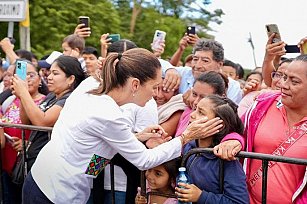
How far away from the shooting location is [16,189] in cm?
520

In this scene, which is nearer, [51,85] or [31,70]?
[51,85]

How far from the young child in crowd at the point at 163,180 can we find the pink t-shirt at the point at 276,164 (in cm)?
53

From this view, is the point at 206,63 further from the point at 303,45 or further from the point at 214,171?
the point at 214,171

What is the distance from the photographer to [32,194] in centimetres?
346

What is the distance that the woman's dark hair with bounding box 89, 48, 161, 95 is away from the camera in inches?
131

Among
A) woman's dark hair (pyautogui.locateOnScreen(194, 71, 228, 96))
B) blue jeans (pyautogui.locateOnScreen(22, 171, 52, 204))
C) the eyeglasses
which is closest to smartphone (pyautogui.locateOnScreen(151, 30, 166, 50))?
the eyeglasses

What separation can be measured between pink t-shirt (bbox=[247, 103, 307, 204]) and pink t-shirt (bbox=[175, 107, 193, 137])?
691 mm

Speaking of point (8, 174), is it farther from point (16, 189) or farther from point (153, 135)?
point (153, 135)

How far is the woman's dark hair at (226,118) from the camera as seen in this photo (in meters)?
3.41

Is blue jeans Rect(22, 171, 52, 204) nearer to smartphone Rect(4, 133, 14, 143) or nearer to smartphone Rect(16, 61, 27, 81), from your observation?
smartphone Rect(16, 61, 27, 81)

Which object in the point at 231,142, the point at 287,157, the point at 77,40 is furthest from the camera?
the point at 77,40

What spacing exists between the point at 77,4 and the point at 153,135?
52.5 ft

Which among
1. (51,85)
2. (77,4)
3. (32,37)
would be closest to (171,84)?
(51,85)

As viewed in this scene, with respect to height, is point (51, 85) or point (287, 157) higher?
point (51, 85)
